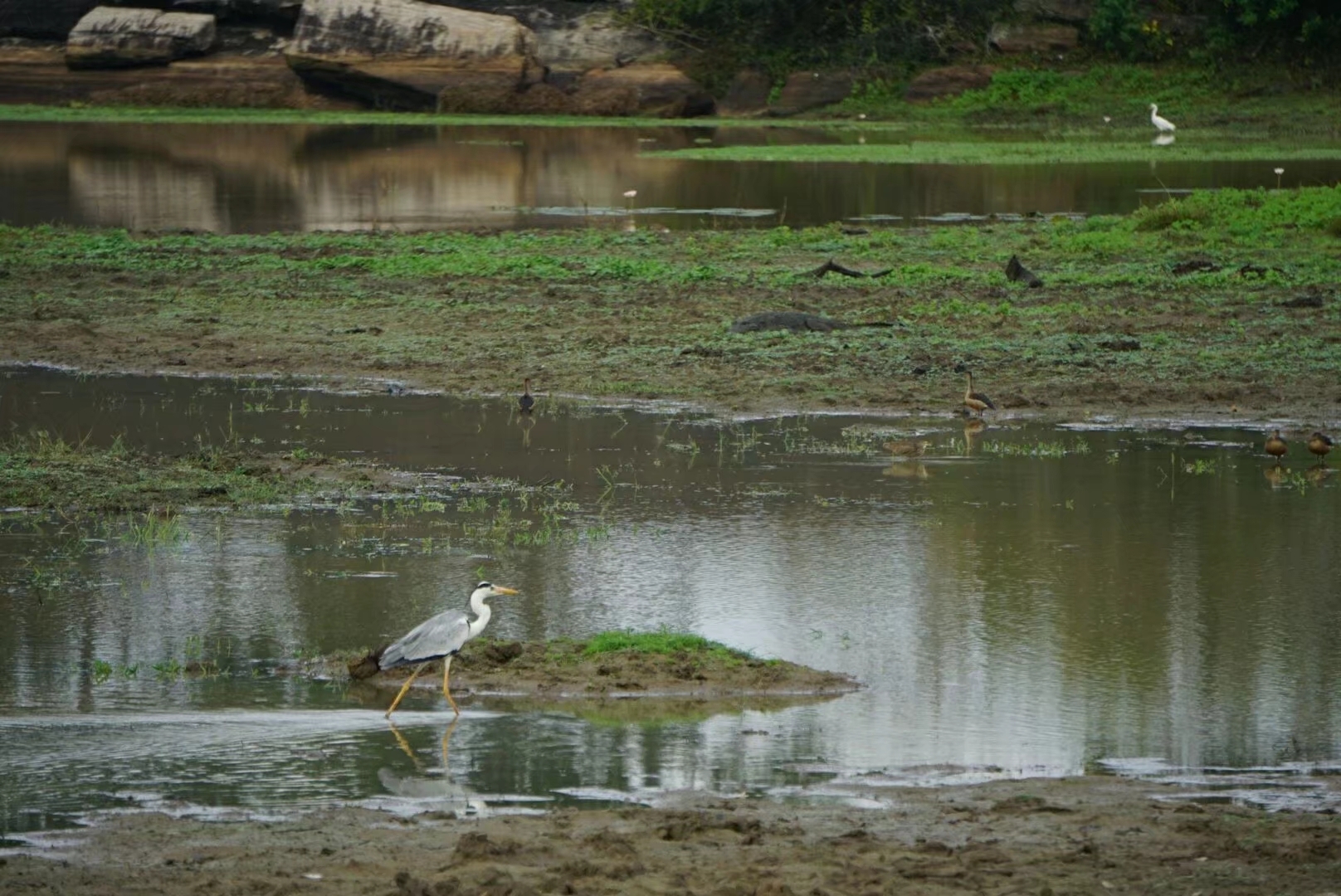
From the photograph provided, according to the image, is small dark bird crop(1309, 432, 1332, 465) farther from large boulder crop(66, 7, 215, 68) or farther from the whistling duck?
large boulder crop(66, 7, 215, 68)

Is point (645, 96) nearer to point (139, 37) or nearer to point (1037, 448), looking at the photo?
point (139, 37)

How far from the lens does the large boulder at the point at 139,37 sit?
153 ft

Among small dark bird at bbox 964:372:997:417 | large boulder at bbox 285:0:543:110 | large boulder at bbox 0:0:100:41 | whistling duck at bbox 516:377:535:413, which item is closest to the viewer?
small dark bird at bbox 964:372:997:417

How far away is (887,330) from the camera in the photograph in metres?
15.7

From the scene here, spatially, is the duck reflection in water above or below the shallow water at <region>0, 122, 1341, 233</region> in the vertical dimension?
below

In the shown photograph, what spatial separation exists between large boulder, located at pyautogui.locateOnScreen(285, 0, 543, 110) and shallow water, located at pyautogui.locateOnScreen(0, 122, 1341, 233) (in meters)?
6.52

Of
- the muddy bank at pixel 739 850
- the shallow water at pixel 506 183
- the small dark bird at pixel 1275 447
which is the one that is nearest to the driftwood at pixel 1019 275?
the shallow water at pixel 506 183

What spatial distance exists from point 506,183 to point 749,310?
522 inches

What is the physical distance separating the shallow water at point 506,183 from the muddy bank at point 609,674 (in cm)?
1539

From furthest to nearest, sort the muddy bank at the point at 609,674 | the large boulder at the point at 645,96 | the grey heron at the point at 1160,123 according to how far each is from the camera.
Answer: the large boulder at the point at 645,96 → the grey heron at the point at 1160,123 → the muddy bank at the point at 609,674

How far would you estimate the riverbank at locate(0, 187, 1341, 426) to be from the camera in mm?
14102

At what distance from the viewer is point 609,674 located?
7.88 m

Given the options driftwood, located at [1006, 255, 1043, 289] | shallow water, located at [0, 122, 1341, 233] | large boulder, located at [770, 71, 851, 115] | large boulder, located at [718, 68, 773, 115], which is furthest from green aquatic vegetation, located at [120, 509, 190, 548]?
large boulder, located at [718, 68, 773, 115]

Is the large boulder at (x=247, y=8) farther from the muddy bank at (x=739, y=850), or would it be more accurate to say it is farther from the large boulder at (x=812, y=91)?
the muddy bank at (x=739, y=850)
